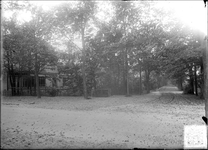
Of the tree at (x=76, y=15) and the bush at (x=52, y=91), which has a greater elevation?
the tree at (x=76, y=15)

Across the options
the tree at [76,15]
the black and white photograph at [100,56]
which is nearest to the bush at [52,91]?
the black and white photograph at [100,56]

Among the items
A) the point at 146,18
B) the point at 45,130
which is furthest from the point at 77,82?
the point at 45,130

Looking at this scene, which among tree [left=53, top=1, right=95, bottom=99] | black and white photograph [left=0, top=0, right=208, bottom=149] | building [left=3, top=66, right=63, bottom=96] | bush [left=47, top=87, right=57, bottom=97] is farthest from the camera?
building [left=3, top=66, right=63, bottom=96]

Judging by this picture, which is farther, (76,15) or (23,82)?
(23,82)

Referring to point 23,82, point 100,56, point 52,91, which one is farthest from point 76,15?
point 23,82

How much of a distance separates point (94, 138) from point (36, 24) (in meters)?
21.5

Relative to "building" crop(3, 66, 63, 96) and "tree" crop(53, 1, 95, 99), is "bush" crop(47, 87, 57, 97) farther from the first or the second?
"tree" crop(53, 1, 95, 99)

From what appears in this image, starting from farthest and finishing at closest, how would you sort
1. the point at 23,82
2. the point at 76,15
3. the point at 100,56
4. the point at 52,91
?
the point at 23,82
the point at 52,91
the point at 100,56
the point at 76,15

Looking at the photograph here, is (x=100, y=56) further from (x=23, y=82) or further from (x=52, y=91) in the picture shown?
(x=23, y=82)

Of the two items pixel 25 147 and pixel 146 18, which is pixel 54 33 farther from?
pixel 25 147

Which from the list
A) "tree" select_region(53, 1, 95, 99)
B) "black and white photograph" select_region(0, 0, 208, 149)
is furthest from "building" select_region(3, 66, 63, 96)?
"tree" select_region(53, 1, 95, 99)

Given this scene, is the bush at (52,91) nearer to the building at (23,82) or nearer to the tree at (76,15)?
the building at (23,82)

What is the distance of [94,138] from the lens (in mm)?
6258

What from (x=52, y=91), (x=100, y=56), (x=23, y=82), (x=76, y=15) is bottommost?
(x=52, y=91)
